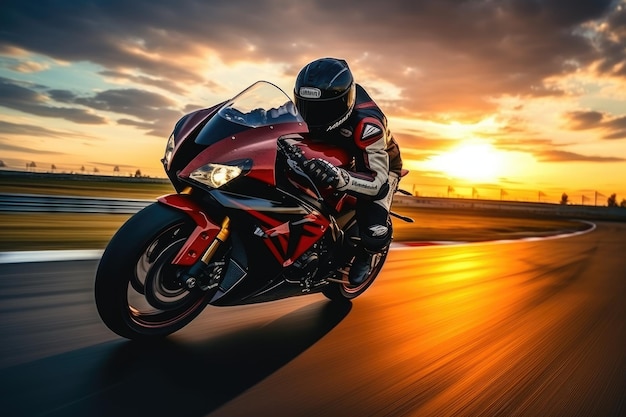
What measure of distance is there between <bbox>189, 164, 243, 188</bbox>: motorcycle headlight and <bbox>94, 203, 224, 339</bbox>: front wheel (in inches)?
8.7

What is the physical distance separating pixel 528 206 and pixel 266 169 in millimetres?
62050

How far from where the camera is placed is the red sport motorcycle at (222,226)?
295cm

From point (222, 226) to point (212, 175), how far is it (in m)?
0.30

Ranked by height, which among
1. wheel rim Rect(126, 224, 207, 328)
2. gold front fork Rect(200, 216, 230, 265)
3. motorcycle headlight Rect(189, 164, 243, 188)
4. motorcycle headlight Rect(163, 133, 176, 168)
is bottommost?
wheel rim Rect(126, 224, 207, 328)

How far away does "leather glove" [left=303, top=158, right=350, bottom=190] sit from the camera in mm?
3521

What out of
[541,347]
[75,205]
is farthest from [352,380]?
[75,205]

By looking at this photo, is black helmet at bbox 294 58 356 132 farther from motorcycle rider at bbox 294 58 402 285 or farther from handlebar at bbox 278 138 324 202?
handlebar at bbox 278 138 324 202

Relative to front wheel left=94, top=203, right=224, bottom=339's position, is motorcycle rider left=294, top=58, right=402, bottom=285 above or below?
above

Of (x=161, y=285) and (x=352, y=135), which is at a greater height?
Result: (x=352, y=135)

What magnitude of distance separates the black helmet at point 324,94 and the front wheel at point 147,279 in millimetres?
1318

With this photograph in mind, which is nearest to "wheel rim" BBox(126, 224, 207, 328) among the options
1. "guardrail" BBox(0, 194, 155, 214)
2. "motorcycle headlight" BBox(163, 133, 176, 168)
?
"motorcycle headlight" BBox(163, 133, 176, 168)

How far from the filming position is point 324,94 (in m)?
3.83

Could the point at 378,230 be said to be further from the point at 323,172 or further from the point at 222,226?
the point at 222,226

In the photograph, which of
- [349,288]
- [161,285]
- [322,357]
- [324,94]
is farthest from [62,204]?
[322,357]
